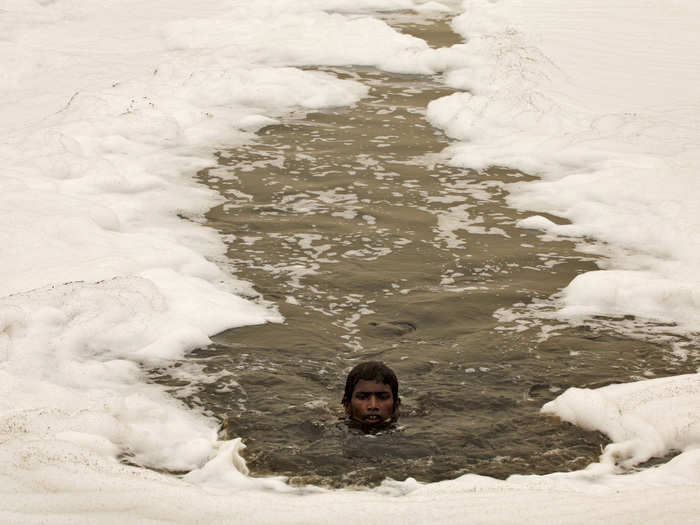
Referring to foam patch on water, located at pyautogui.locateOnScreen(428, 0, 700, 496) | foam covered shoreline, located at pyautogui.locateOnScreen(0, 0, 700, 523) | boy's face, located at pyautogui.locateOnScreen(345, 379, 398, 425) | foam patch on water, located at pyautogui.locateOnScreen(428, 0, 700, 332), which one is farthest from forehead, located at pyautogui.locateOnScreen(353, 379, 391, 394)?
foam patch on water, located at pyautogui.locateOnScreen(428, 0, 700, 332)

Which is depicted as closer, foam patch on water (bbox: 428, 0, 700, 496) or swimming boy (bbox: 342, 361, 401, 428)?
swimming boy (bbox: 342, 361, 401, 428)

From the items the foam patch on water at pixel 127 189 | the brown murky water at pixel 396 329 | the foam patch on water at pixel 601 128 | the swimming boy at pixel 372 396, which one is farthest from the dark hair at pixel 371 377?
the foam patch on water at pixel 601 128

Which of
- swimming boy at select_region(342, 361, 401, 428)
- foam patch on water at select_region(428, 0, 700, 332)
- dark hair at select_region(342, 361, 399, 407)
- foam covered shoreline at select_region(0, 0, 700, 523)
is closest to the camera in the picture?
foam covered shoreline at select_region(0, 0, 700, 523)

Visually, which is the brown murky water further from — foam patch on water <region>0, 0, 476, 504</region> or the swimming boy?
foam patch on water <region>0, 0, 476, 504</region>

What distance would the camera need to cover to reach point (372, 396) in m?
4.82

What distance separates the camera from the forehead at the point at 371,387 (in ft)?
16.0

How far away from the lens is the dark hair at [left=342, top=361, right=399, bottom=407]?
493 centimetres

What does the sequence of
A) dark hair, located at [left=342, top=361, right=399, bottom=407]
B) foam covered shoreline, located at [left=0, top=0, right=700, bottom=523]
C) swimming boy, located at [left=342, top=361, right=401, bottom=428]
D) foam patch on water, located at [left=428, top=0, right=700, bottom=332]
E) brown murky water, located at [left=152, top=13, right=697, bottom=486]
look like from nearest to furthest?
foam covered shoreline, located at [left=0, top=0, right=700, bottom=523] → brown murky water, located at [left=152, top=13, right=697, bottom=486] → swimming boy, located at [left=342, top=361, right=401, bottom=428] → dark hair, located at [left=342, top=361, right=399, bottom=407] → foam patch on water, located at [left=428, top=0, right=700, bottom=332]

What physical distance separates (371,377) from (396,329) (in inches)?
42.4

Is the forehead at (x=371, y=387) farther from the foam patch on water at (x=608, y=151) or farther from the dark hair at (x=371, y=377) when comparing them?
the foam patch on water at (x=608, y=151)

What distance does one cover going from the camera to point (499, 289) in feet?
21.6

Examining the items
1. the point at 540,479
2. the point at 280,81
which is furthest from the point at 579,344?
the point at 280,81

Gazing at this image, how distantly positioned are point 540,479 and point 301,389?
1486mm

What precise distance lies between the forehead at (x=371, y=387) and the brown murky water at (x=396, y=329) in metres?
0.21
